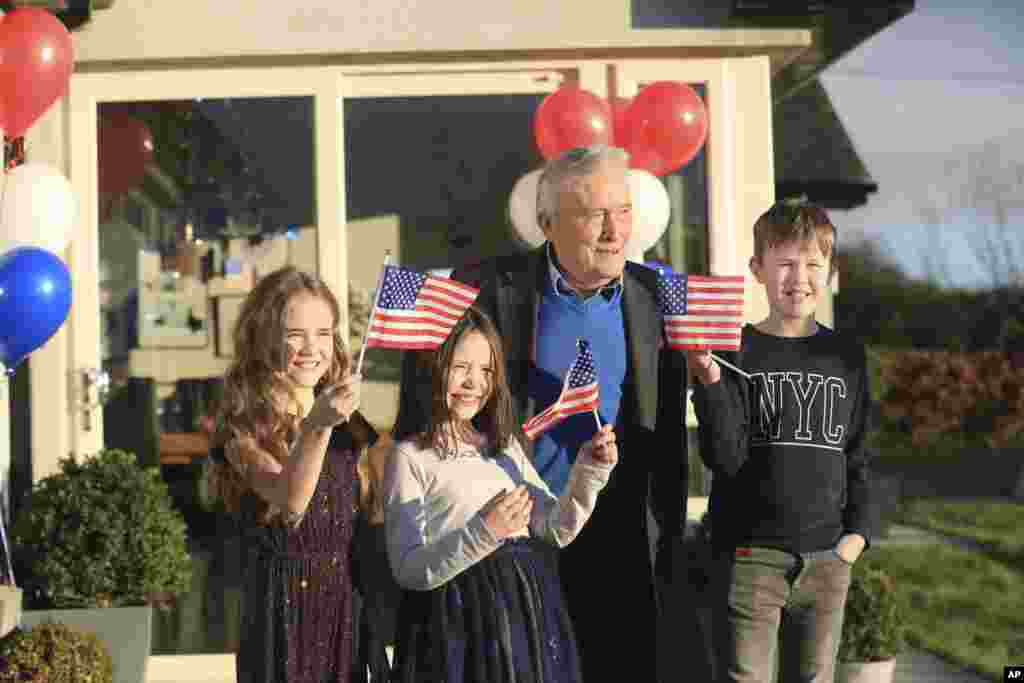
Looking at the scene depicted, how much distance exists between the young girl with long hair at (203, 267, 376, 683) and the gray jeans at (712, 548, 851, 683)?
1.00 m

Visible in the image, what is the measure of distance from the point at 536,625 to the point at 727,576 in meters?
0.67

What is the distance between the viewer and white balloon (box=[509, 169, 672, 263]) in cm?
584

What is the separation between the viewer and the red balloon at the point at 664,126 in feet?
19.5

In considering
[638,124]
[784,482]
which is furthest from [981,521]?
[784,482]

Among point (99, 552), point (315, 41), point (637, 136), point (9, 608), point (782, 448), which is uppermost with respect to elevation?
point (315, 41)

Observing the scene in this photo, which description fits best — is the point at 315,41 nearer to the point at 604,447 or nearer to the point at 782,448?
the point at 782,448

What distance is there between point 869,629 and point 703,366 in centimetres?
265

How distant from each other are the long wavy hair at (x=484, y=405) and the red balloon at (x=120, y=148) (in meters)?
3.31

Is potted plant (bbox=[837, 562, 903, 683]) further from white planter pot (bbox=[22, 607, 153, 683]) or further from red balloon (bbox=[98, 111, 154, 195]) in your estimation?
red balloon (bbox=[98, 111, 154, 195])

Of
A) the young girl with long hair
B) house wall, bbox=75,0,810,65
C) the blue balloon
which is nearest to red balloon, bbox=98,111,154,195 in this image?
house wall, bbox=75,0,810,65

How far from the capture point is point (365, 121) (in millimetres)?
6473

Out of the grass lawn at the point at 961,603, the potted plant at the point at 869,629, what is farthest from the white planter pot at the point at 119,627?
the grass lawn at the point at 961,603

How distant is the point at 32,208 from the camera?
517cm

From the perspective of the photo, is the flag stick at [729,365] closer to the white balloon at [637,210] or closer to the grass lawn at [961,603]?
the white balloon at [637,210]
